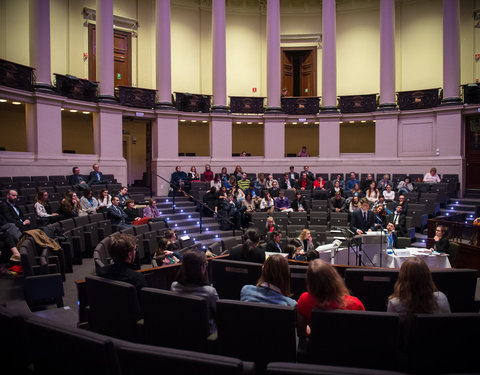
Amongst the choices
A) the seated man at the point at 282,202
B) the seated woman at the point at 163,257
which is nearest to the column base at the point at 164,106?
the seated man at the point at 282,202

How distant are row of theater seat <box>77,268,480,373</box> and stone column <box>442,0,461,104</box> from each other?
1554 centimetres

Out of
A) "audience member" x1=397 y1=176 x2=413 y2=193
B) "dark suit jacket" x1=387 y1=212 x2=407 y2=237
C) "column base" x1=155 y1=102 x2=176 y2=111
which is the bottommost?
"dark suit jacket" x1=387 y1=212 x2=407 y2=237

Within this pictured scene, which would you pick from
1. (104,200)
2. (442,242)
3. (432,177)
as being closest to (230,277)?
(442,242)

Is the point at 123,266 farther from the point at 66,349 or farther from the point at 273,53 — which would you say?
the point at 273,53

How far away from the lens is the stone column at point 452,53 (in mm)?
15344

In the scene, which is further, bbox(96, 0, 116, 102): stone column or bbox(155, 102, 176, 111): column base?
bbox(155, 102, 176, 111): column base

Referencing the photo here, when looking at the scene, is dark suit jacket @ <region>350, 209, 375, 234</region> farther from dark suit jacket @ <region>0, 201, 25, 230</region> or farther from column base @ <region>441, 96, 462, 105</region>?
column base @ <region>441, 96, 462, 105</region>

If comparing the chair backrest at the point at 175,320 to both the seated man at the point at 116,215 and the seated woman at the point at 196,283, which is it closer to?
the seated woman at the point at 196,283

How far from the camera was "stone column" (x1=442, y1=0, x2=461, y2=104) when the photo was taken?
15.3m

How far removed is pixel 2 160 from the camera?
11.4 m

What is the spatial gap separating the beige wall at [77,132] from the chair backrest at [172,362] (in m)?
16.5

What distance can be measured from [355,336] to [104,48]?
14.9 meters

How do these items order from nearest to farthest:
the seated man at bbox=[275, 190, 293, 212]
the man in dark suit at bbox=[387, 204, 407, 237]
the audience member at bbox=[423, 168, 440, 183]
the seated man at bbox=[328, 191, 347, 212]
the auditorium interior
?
the auditorium interior → the man in dark suit at bbox=[387, 204, 407, 237] → the seated man at bbox=[328, 191, 347, 212] → the seated man at bbox=[275, 190, 293, 212] → the audience member at bbox=[423, 168, 440, 183]

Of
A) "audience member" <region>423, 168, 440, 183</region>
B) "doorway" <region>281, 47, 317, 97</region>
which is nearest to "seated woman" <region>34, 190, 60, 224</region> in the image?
"audience member" <region>423, 168, 440, 183</region>
